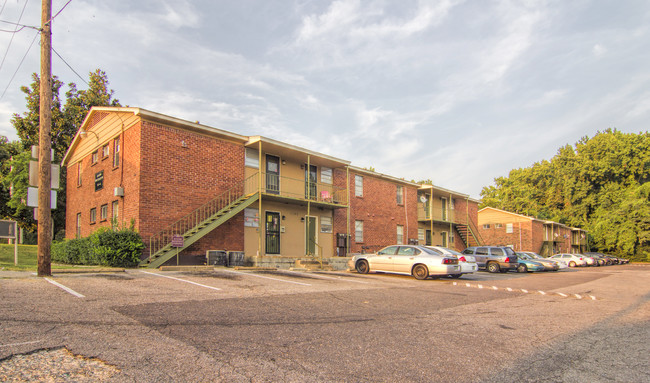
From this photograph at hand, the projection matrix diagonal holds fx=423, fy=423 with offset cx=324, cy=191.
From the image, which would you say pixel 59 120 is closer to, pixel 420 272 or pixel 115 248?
pixel 115 248

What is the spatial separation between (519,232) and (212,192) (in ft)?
123

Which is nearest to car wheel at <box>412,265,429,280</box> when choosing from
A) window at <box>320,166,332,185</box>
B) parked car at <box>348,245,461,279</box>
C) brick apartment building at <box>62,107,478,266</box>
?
parked car at <box>348,245,461,279</box>

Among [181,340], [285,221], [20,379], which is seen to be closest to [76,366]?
[20,379]

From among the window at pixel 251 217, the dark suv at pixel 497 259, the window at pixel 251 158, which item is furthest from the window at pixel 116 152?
the dark suv at pixel 497 259

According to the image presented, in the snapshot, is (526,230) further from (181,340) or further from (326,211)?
(181,340)

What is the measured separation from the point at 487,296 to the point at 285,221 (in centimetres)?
1175

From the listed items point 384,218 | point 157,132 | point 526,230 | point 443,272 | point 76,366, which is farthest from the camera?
point 526,230

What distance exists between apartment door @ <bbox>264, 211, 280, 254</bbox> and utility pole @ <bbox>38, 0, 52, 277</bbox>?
1023 cm

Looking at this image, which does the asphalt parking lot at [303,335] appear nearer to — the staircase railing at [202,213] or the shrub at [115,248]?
the shrub at [115,248]

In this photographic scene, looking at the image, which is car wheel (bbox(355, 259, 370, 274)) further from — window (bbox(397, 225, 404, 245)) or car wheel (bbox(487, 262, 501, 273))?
window (bbox(397, 225, 404, 245))

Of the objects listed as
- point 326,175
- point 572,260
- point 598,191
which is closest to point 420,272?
point 326,175

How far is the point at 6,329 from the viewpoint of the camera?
4855mm

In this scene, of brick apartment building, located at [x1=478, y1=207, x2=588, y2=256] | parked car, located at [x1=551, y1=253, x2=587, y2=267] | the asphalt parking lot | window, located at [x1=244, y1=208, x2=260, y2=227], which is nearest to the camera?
the asphalt parking lot

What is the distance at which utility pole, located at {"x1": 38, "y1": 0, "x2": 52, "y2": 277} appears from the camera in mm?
10141
